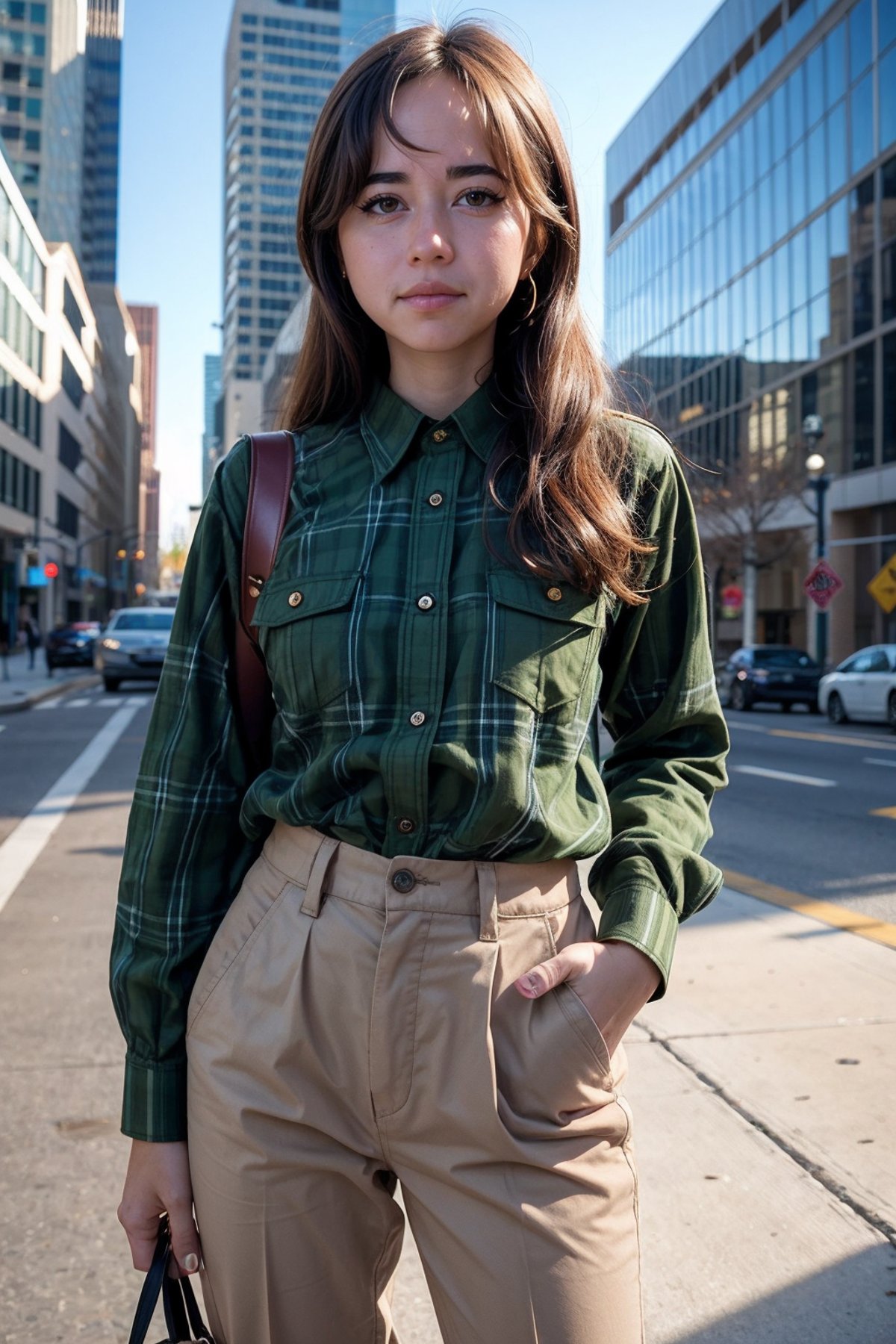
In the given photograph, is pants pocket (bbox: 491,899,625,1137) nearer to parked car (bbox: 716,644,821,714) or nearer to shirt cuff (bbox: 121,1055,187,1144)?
shirt cuff (bbox: 121,1055,187,1144)

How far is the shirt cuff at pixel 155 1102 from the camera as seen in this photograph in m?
1.49

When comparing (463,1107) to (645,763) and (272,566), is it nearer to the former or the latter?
(645,763)

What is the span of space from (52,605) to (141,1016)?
2583 inches

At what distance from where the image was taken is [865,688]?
66.9 feet

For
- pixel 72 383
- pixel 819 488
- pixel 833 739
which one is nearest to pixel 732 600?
pixel 819 488

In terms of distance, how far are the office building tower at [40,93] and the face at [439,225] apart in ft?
244

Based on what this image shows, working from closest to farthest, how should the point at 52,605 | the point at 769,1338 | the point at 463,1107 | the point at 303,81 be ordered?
the point at 463,1107 < the point at 769,1338 < the point at 52,605 < the point at 303,81

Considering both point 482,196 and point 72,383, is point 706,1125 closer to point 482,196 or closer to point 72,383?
point 482,196

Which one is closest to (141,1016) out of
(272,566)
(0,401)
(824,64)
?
(272,566)

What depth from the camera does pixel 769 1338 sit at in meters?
2.42

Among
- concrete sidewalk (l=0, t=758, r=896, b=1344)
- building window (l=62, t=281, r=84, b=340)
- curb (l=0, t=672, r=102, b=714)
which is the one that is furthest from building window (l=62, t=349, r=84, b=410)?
concrete sidewalk (l=0, t=758, r=896, b=1344)

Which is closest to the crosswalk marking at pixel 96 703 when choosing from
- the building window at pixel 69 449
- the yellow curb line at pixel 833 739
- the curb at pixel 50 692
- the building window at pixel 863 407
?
the curb at pixel 50 692

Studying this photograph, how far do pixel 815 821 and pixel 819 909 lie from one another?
11.0 feet

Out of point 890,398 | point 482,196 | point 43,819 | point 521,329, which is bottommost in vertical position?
point 43,819
